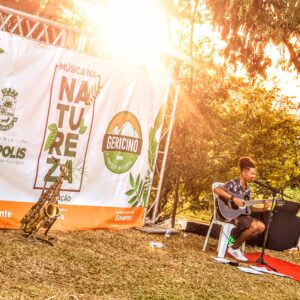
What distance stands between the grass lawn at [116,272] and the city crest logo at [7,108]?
4.31 ft

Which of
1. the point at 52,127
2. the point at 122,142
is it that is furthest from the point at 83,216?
the point at 52,127

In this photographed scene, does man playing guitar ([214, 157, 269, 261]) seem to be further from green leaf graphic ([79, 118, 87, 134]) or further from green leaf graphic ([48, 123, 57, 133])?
green leaf graphic ([48, 123, 57, 133])

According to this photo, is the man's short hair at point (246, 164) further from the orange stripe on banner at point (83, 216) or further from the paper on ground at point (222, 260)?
the orange stripe on banner at point (83, 216)

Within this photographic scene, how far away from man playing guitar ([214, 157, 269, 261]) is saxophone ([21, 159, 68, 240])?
7.59ft

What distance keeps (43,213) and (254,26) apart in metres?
5.59

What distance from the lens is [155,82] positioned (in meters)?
9.20

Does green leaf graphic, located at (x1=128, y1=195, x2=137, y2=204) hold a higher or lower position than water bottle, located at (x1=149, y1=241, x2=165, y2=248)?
higher

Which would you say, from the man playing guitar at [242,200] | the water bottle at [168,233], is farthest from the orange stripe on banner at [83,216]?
the man playing guitar at [242,200]

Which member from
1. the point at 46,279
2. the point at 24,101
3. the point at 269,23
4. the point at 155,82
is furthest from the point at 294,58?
the point at 46,279

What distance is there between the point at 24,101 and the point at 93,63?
3.98 feet

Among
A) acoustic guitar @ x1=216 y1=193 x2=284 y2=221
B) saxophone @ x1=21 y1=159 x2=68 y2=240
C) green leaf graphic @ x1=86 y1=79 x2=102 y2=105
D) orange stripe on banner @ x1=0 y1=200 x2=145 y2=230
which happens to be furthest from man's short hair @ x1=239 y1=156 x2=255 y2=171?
saxophone @ x1=21 y1=159 x2=68 y2=240

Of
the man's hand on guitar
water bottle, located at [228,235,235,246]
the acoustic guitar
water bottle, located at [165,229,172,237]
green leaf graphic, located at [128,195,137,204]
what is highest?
the man's hand on guitar

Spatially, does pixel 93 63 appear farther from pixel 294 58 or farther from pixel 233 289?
pixel 294 58

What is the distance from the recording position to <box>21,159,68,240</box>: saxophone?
7.24m
